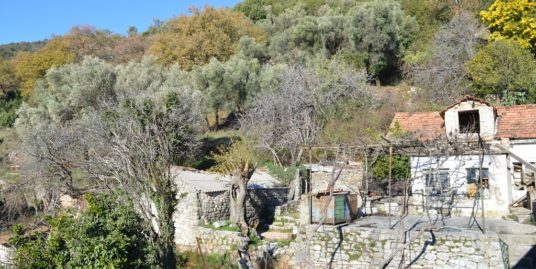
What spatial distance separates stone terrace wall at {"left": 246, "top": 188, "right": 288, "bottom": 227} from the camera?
767 inches

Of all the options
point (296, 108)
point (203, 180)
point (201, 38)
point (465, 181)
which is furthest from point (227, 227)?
point (201, 38)

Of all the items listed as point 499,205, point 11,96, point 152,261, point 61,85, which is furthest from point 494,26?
point 11,96

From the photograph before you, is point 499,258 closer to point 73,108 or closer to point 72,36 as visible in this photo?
point 73,108

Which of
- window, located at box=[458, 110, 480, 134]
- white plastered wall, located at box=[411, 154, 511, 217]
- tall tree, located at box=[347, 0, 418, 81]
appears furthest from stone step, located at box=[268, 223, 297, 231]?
tall tree, located at box=[347, 0, 418, 81]

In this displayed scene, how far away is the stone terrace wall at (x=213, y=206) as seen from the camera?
A: 18172 millimetres

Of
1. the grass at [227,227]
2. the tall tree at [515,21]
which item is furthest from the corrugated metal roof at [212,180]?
the tall tree at [515,21]

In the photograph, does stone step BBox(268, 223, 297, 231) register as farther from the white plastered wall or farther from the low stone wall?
the white plastered wall

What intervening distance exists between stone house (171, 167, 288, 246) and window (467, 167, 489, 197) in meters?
7.68

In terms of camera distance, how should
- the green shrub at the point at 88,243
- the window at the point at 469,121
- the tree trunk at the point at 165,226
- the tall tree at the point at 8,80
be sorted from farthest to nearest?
the tall tree at the point at 8,80, the window at the point at 469,121, the tree trunk at the point at 165,226, the green shrub at the point at 88,243

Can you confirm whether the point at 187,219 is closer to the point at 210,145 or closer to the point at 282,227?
the point at 282,227

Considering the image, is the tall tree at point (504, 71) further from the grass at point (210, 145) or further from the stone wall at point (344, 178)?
the grass at point (210, 145)

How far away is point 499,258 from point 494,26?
2096 centimetres

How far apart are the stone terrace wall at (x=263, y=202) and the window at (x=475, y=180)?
25.1 feet

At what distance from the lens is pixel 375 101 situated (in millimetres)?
28578
